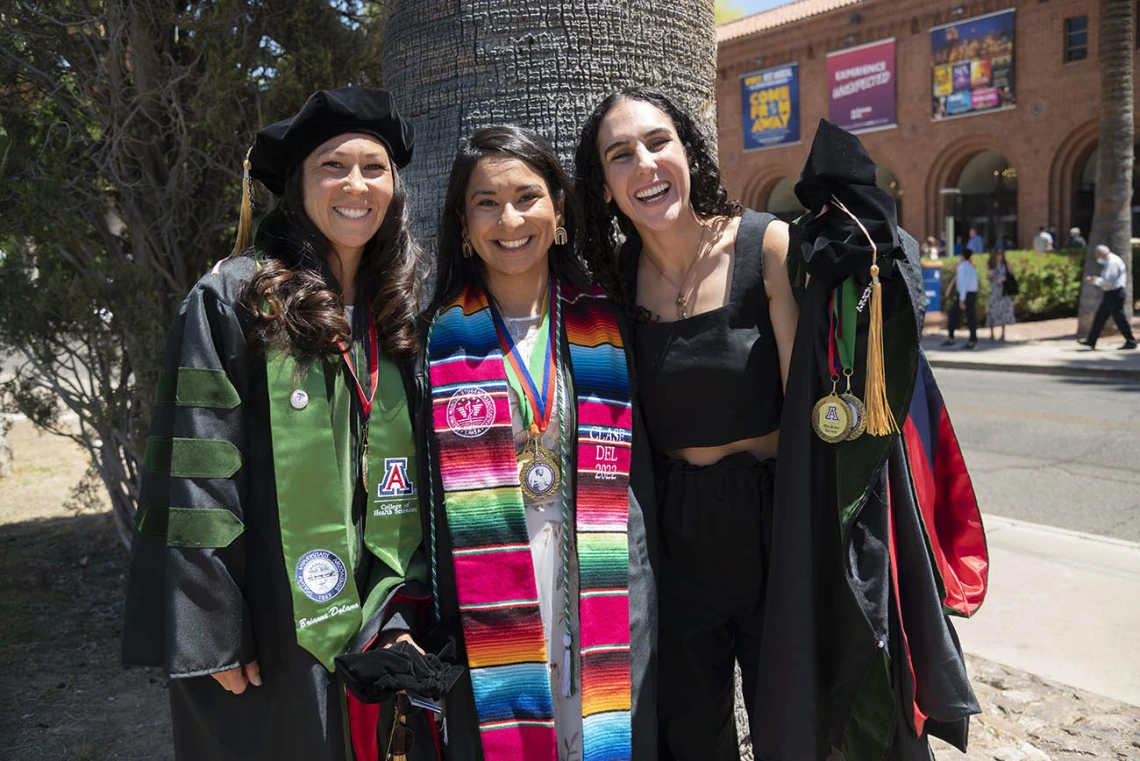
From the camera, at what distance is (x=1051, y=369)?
1327 centimetres

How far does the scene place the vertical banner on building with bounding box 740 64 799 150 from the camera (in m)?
29.2

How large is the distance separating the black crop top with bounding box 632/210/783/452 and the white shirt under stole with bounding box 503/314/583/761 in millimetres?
262

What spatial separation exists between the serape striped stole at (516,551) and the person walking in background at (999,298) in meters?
15.7

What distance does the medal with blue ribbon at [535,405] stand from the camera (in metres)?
2.23

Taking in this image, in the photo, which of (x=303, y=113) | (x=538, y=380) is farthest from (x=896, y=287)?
(x=303, y=113)

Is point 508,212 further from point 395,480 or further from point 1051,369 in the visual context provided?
point 1051,369

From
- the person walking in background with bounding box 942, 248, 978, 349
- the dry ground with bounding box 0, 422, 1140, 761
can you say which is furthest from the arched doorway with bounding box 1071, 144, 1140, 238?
the dry ground with bounding box 0, 422, 1140, 761

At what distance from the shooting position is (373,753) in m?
2.13

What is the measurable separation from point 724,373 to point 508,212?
2.14 feet

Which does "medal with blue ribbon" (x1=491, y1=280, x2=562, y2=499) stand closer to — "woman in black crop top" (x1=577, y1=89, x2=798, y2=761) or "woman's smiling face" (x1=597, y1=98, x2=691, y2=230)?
"woman in black crop top" (x1=577, y1=89, x2=798, y2=761)

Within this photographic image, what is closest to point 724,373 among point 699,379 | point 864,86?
Answer: point 699,379

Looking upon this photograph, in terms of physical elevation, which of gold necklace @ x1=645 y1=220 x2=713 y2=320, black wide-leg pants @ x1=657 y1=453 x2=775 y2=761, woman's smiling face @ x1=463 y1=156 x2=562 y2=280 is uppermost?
woman's smiling face @ x1=463 y1=156 x2=562 y2=280

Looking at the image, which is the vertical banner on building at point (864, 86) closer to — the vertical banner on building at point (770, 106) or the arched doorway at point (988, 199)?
the vertical banner on building at point (770, 106)

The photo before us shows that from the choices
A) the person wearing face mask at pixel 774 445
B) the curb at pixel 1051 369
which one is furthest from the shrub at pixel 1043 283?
the person wearing face mask at pixel 774 445
